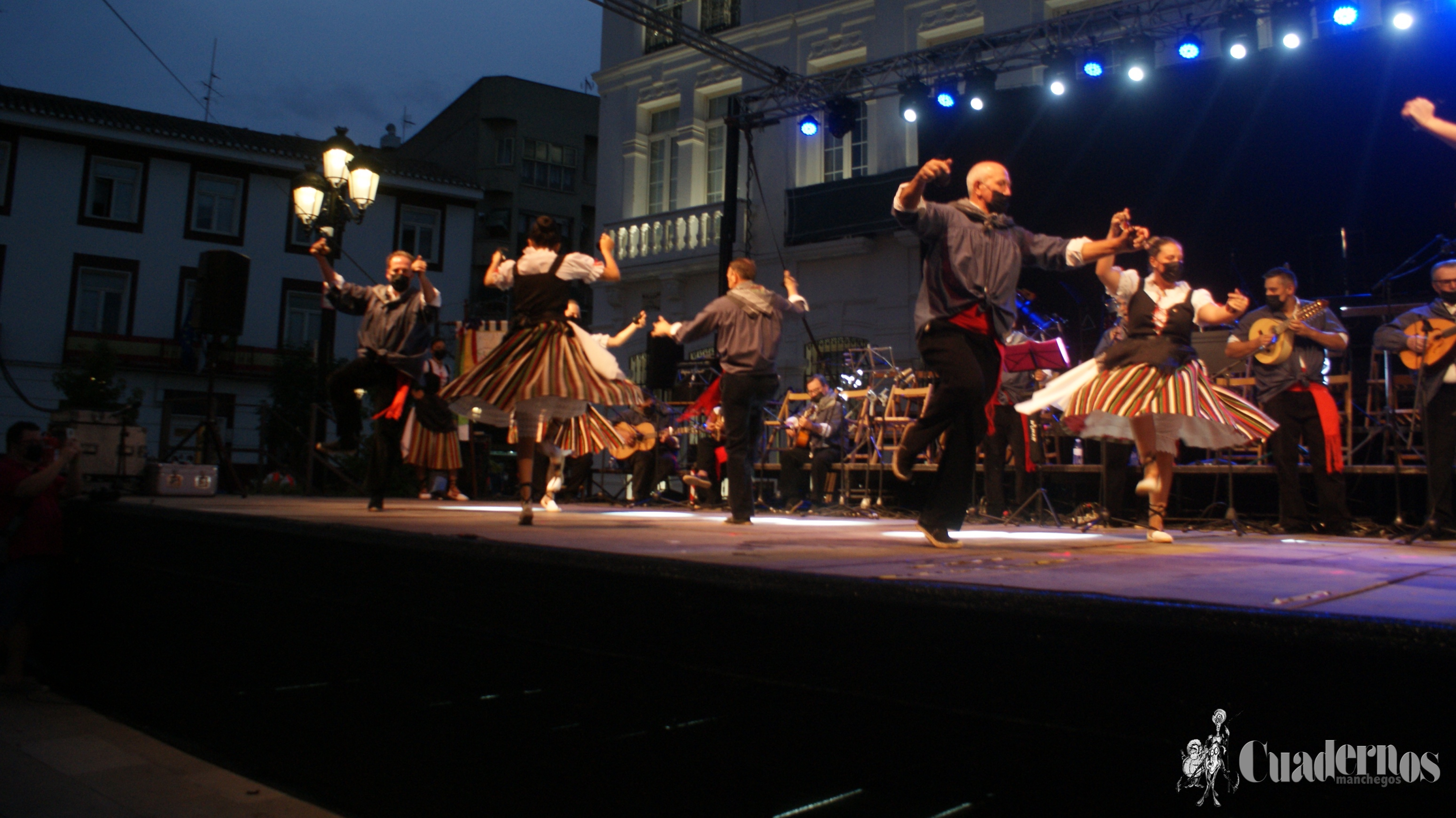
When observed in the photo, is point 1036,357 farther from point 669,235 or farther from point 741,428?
point 669,235

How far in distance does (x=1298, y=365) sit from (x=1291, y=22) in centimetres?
590

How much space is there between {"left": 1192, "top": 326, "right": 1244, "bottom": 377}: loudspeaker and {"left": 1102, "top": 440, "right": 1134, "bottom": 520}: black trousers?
91.6 inches

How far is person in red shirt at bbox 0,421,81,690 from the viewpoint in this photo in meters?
4.70

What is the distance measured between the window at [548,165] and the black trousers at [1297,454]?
29.7 metres

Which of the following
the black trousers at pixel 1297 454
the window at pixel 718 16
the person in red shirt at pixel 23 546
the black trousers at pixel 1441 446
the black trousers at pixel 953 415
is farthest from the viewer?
the window at pixel 718 16

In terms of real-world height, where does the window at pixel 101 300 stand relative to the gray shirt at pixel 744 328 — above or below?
above

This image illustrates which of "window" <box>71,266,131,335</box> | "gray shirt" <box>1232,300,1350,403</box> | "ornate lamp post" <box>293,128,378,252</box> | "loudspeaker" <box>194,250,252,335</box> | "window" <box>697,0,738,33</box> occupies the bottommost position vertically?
"gray shirt" <box>1232,300,1350,403</box>

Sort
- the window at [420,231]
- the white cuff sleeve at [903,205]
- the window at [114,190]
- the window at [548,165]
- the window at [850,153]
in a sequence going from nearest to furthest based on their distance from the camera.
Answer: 1. the white cuff sleeve at [903,205]
2. the window at [850,153]
3. the window at [114,190]
4. the window at [420,231]
5. the window at [548,165]

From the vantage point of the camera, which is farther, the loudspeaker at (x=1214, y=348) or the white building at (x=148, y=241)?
the white building at (x=148, y=241)

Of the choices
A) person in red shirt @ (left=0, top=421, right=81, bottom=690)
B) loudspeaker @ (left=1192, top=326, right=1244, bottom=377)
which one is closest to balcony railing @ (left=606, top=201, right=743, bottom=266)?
loudspeaker @ (left=1192, top=326, right=1244, bottom=377)

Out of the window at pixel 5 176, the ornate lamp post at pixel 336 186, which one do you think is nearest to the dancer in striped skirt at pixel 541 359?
the ornate lamp post at pixel 336 186

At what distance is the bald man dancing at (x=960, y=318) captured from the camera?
12.5ft

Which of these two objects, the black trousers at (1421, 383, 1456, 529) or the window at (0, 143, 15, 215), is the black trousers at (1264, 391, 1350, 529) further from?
the window at (0, 143, 15, 215)

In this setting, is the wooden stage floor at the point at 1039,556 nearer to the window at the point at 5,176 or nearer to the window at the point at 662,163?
the window at the point at 662,163
